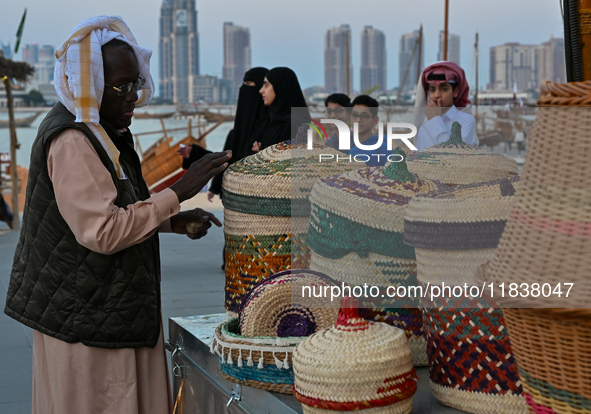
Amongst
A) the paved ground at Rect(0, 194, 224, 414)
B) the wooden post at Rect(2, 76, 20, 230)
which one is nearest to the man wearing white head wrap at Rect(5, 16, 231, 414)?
the paved ground at Rect(0, 194, 224, 414)

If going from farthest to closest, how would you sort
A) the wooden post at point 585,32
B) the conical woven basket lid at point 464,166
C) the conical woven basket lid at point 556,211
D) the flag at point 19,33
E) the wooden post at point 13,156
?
the flag at point 19,33, the wooden post at point 13,156, the conical woven basket lid at point 464,166, the wooden post at point 585,32, the conical woven basket lid at point 556,211

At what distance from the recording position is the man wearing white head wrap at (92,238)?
1.97 meters

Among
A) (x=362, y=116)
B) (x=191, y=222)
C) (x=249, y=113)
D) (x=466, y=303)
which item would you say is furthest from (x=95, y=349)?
(x=362, y=116)

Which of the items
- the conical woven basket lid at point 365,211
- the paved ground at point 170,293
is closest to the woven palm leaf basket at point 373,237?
the conical woven basket lid at point 365,211

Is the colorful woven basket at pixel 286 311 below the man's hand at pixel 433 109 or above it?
below

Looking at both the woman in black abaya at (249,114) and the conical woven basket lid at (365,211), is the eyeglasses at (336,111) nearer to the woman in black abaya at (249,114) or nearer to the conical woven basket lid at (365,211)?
the woman in black abaya at (249,114)

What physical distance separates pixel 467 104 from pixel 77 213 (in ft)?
8.39

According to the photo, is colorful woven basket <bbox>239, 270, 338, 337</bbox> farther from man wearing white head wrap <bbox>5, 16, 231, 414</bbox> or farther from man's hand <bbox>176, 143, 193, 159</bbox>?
man's hand <bbox>176, 143, 193, 159</bbox>

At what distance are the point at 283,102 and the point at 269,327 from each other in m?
2.72

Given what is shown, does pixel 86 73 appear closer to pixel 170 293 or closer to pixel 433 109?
pixel 433 109

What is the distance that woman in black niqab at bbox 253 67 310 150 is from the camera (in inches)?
173

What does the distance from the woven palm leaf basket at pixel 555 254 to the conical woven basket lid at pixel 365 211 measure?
63 cm

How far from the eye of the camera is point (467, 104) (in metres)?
3.88

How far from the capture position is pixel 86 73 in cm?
199
